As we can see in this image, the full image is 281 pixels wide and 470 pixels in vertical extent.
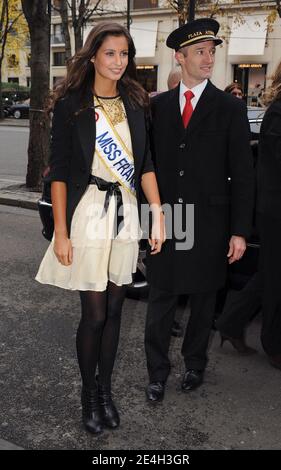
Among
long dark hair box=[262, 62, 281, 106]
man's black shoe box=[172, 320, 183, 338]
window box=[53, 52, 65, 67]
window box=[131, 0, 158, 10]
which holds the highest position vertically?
window box=[131, 0, 158, 10]

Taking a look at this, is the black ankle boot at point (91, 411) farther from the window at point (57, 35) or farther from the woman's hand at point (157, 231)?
the window at point (57, 35)

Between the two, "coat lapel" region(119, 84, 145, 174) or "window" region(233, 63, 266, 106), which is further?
"window" region(233, 63, 266, 106)

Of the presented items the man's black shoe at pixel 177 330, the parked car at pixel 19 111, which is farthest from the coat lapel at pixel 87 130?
the parked car at pixel 19 111

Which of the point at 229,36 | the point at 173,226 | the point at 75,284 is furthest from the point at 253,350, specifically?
the point at 229,36

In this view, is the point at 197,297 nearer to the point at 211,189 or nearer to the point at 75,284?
the point at 211,189

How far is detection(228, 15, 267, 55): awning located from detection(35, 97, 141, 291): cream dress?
→ 103 feet

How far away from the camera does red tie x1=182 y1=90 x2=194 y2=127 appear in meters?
2.82

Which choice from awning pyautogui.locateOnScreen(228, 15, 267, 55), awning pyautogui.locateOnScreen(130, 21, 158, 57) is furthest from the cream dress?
awning pyautogui.locateOnScreen(130, 21, 158, 57)

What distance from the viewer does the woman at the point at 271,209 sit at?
2971mm

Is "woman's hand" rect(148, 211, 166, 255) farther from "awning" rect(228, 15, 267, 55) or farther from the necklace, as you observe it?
"awning" rect(228, 15, 267, 55)

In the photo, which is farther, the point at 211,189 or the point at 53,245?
the point at 211,189

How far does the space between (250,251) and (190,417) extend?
51.1 inches

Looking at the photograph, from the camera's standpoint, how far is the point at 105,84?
8.16ft

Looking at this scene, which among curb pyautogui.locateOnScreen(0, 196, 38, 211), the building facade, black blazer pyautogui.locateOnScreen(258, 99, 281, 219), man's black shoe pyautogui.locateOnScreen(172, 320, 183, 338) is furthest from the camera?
the building facade
